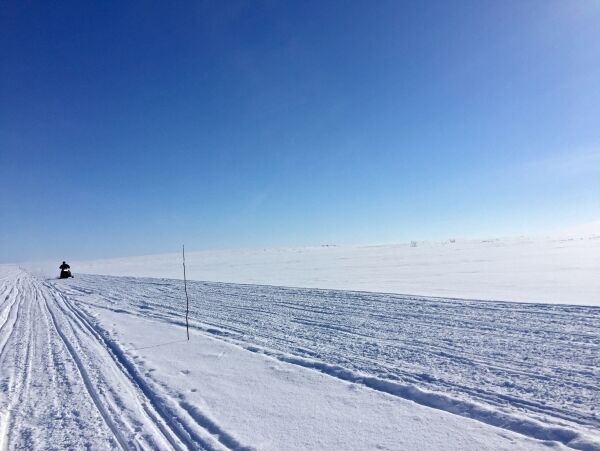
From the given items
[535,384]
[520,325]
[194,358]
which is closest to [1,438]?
[194,358]

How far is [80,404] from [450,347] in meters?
5.45

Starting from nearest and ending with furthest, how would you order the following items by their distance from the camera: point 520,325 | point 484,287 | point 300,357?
point 300,357 < point 520,325 < point 484,287

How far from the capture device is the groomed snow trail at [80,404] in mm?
3717

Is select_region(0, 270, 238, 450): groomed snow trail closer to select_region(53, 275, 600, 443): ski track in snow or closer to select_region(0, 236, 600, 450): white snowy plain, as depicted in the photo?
select_region(0, 236, 600, 450): white snowy plain

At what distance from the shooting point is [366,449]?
3418 millimetres

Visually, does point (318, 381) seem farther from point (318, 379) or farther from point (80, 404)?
point (80, 404)

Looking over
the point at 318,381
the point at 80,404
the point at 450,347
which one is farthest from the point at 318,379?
the point at 80,404

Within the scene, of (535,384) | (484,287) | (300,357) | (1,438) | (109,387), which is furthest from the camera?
(484,287)

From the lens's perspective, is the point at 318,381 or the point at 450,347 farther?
the point at 450,347

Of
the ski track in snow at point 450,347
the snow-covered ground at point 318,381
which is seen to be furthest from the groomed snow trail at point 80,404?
the ski track in snow at point 450,347

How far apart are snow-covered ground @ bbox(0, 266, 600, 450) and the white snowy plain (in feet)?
0.07

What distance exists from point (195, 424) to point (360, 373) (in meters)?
2.32

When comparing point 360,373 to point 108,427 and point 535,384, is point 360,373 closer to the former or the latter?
point 535,384

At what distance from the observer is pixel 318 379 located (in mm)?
5086
